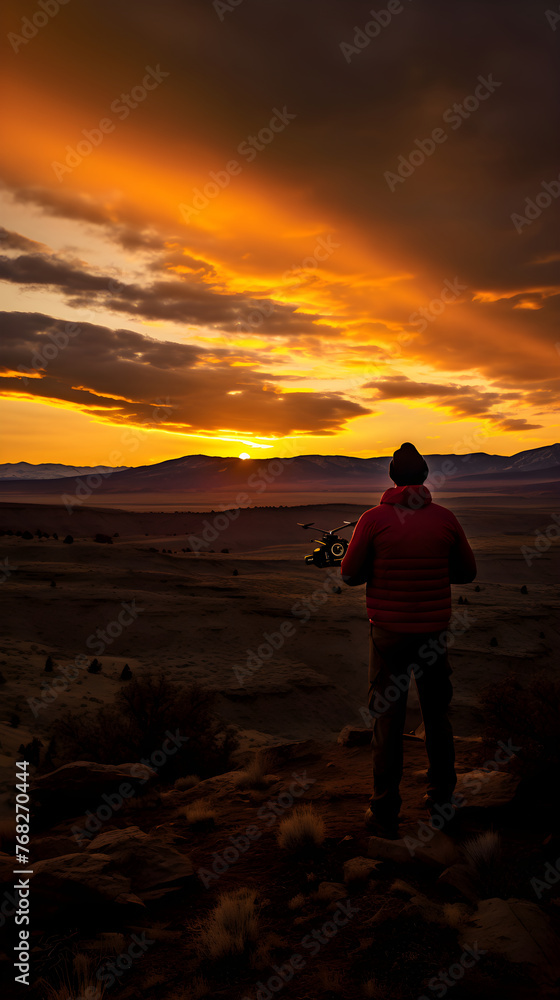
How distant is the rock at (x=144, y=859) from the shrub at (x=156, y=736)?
392cm

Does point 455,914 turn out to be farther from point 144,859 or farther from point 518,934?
point 144,859

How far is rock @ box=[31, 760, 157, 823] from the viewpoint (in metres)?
6.56

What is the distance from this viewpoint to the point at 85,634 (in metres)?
20.9

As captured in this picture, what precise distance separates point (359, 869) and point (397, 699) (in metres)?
1.26

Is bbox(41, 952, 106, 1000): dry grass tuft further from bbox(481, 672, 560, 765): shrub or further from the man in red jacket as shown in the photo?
bbox(481, 672, 560, 765): shrub

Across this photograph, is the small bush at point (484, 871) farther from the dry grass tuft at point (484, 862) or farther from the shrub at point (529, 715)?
the shrub at point (529, 715)

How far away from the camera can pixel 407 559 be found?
4.25 metres

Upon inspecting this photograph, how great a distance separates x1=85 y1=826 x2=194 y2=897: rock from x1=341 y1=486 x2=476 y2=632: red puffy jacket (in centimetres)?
264

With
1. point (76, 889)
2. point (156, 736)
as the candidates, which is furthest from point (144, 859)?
point (156, 736)

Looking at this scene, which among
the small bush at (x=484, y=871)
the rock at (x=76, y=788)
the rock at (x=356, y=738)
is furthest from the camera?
the rock at (x=356, y=738)

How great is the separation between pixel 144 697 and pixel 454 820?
6552 mm

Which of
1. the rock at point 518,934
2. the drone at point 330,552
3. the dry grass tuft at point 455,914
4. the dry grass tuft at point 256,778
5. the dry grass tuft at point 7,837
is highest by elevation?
the drone at point 330,552

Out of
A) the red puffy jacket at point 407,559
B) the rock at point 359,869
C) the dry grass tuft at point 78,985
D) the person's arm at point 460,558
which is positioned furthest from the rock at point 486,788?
the dry grass tuft at point 78,985

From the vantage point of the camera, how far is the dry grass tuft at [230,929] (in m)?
3.48
